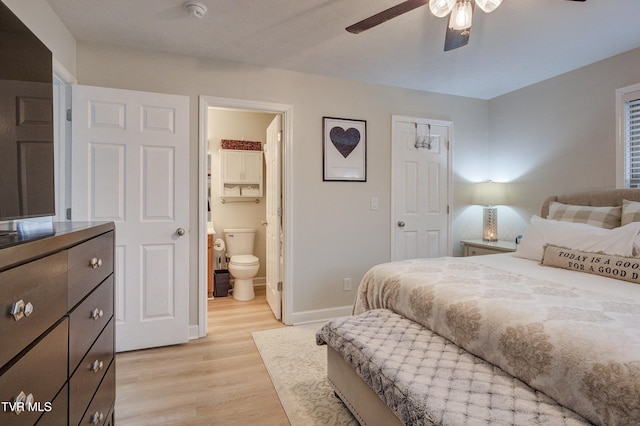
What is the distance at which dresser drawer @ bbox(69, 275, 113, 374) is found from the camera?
3.31ft

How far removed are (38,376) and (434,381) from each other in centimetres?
122

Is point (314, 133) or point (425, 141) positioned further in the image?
point (425, 141)

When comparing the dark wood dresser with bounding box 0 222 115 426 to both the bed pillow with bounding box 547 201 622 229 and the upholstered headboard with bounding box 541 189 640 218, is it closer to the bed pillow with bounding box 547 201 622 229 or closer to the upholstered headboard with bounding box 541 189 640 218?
the bed pillow with bounding box 547 201 622 229

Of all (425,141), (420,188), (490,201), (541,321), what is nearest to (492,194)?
(490,201)

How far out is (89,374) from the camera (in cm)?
115

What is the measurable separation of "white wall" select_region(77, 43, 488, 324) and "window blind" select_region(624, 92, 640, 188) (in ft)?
4.78

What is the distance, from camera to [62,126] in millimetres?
2320

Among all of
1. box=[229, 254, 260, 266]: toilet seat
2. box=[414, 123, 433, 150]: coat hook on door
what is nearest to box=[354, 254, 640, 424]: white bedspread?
box=[414, 123, 433, 150]: coat hook on door

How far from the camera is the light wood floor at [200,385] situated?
1.73 m

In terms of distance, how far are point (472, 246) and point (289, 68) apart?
8.87ft

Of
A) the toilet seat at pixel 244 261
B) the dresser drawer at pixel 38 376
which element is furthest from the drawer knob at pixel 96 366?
the toilet seat at pixel 244 261

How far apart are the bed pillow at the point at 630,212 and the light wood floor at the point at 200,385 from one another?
103 inches

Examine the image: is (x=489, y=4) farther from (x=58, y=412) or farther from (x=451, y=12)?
(x=58, y=412)

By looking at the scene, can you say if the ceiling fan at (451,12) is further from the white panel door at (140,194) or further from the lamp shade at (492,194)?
the lamp shade at (492,194)
